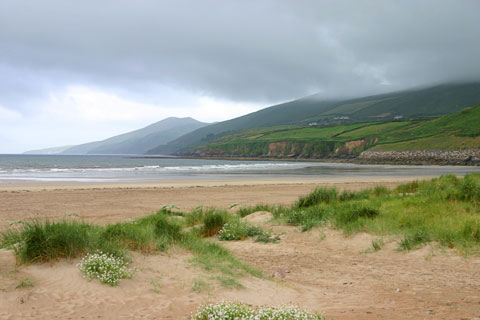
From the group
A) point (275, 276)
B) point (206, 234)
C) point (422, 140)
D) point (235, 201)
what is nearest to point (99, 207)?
point (235, 201)

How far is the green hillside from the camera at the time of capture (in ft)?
278

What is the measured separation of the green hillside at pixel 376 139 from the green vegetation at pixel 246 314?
8538cm

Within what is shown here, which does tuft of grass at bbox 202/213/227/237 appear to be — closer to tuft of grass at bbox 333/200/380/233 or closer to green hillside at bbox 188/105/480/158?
tuft of grass at bbox 333/200/380/233

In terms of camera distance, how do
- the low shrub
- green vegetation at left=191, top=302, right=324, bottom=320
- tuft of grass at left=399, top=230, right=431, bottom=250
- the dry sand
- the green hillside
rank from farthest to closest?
1. the green hillside
2. tuft of grass at left=399, top=230, right=431, bottom=250
3. the low shrub
4. the dry sand
5. green vegetation at left=191, top=302, right=324, bottom=320

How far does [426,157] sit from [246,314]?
84152 millimetres

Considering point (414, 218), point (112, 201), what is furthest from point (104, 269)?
point (112, 201)

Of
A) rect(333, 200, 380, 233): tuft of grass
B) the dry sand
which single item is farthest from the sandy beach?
the dry sand

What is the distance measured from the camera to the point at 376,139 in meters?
109

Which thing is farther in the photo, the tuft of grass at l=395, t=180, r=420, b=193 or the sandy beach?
the tuft of grass at l=395, t=180, r=420, b=193

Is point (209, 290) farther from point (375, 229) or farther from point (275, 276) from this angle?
point (375, 229)

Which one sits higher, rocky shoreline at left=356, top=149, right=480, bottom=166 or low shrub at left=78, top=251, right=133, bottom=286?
low shrub at left=78, top=251, right=133, bottom=286

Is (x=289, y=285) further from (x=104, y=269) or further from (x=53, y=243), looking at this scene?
(x=53, y=243)

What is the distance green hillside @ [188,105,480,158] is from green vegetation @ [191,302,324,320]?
3361 inches

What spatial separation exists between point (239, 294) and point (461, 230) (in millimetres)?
6364
